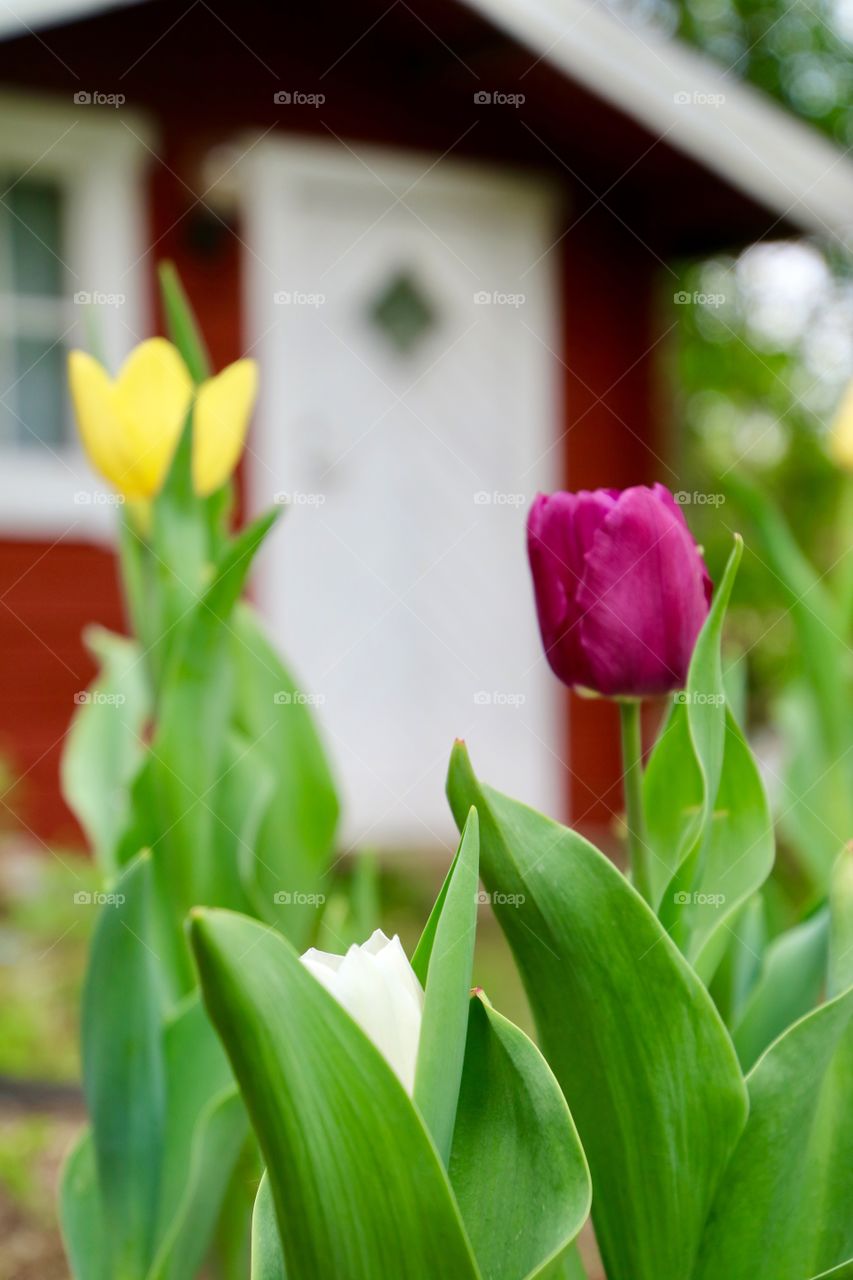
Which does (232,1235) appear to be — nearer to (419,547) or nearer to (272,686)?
(272,686)

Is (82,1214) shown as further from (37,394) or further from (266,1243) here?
(37,394)

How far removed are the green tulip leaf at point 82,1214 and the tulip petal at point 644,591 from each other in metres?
0.47

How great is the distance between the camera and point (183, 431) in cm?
94

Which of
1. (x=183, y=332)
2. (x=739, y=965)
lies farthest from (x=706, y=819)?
(x=183, y=332)

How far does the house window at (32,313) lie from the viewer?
4.07 meters

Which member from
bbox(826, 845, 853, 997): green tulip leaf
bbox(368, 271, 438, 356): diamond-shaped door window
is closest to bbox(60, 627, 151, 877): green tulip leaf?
bbox(826, 845, 853, 997): green tulip leaf

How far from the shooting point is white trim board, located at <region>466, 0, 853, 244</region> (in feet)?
13.6

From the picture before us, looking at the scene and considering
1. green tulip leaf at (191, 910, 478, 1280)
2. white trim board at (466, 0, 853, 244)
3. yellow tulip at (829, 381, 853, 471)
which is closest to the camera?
green tulip leaf at (191, 910, 478, 1280)

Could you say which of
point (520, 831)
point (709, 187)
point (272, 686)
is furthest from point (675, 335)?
point (520, 831)

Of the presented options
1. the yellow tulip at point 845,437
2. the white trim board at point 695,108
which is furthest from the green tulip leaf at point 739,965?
the white trim board at point 695,108

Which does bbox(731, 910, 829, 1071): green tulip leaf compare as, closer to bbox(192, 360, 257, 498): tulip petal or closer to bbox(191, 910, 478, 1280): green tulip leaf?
bbox(191, 910, 478, 1280): green tulip leaf

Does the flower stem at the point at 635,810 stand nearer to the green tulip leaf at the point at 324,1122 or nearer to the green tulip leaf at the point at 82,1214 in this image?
the green tulip leaf at the point at 324,1122

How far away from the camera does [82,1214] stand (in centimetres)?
91

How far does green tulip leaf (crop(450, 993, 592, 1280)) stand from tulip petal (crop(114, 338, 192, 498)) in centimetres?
61
